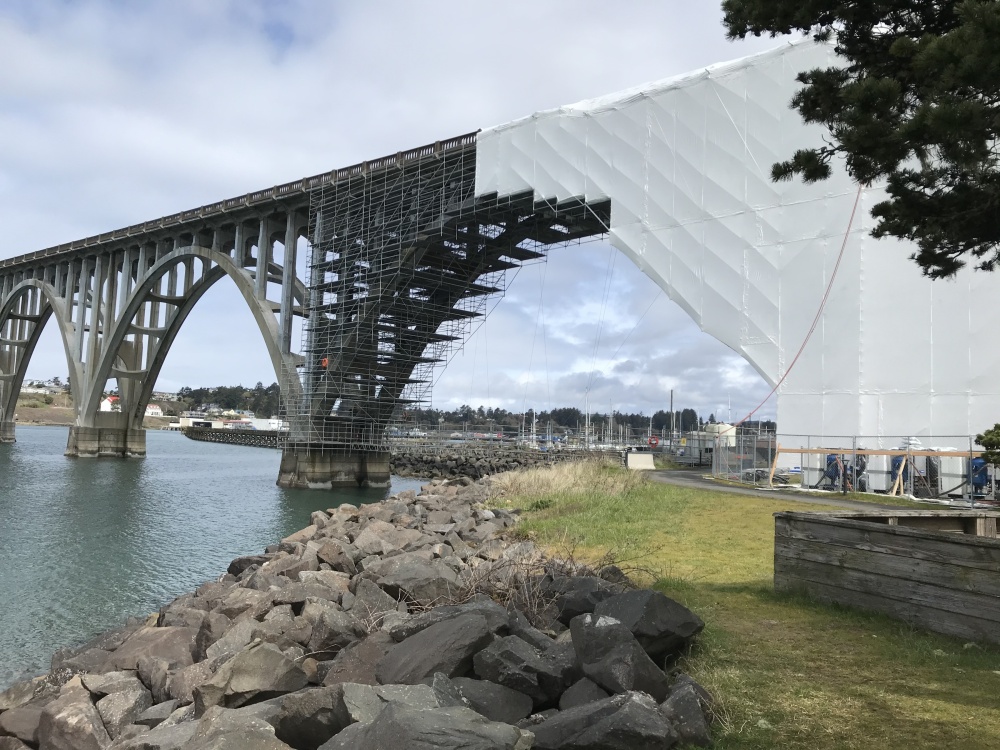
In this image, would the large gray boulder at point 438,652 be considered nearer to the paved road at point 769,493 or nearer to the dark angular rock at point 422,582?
the dark angular rock at point 422,582

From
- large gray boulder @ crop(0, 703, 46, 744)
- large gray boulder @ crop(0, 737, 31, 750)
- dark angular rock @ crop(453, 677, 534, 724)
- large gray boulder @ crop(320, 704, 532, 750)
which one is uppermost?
large gray boulder @ crop(320, 704, 532, 750)

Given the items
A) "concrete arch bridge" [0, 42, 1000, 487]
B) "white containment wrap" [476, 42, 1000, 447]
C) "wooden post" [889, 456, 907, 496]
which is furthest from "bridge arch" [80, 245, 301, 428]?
"wooden post" [889, 456, 907, 496]

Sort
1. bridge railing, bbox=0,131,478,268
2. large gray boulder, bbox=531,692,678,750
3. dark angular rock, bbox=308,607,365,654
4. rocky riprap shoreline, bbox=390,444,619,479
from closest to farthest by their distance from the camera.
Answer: large gray boulder, bbox=531,692,678,750 < dark angular rock, bbox=308,607,365,654 < bridge railing, bbox=0,131,478,268 < rocky riprap shoreline, bbox=390,444,619,479

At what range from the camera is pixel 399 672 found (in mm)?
5395

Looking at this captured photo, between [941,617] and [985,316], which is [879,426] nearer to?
[985,316]

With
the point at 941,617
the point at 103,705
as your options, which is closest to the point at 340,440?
the point at 103,705

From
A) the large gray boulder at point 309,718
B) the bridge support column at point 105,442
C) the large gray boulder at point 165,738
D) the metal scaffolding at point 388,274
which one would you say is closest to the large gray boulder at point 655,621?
the large gray boulder at point 309,718

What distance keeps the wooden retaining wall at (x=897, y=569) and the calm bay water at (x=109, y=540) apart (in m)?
9.63

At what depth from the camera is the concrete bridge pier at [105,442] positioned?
200 ft

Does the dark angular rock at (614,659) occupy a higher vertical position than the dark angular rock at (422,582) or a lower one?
higher

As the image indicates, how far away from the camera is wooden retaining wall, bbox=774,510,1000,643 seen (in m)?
5.93

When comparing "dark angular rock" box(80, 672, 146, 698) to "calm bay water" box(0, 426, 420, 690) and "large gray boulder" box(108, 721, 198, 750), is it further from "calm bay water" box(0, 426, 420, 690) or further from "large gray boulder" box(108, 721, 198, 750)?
"calm bay water" box(0, 426, 420, 690)

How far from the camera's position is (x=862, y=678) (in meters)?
5.30

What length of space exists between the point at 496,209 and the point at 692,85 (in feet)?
37.5
